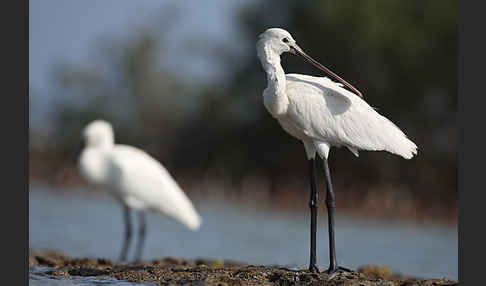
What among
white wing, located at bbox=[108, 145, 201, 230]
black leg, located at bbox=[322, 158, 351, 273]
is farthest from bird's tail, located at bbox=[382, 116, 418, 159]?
white wing, located at bbox=[108, 145, 201, 230]

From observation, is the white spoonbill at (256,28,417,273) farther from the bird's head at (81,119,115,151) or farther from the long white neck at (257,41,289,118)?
the bird's head at (81,119,115,151)

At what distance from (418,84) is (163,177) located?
1340 cm

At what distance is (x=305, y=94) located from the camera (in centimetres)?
744

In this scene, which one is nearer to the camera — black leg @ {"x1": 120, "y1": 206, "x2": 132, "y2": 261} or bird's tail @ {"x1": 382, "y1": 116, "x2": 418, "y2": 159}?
bird's tail @ {"x1": 382, "y1": 116, "x2": 418, "y2": 159}

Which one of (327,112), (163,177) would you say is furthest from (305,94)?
(163,177)

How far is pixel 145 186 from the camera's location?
44.7 ft

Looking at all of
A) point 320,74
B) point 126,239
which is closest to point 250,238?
point 126,239

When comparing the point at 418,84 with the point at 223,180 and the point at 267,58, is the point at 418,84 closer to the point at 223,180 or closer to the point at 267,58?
the point at 223,180

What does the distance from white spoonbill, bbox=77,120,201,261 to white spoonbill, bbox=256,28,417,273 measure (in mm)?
6269

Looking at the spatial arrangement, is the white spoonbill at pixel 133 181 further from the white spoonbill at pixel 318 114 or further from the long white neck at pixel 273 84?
the long white neck at pixel 273 84

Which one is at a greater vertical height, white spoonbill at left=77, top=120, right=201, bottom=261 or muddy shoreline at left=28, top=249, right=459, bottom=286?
white spoonbill at left=77, top=120, right=201, bottom=261

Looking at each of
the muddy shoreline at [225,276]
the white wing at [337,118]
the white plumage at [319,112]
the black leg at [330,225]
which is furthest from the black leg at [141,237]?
the white wing at [337,118]

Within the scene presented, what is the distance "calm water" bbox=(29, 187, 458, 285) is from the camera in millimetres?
13453

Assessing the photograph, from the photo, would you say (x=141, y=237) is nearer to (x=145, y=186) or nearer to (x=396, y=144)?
(x=145, y=186)
